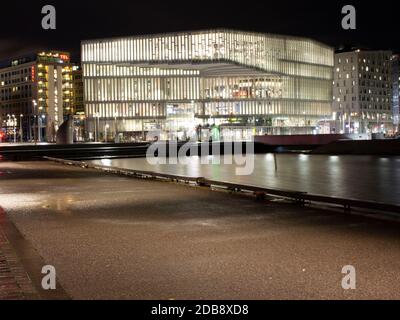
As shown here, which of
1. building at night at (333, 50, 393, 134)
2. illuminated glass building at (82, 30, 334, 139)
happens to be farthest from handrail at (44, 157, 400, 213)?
building at night at (333, 50, 393, 134)

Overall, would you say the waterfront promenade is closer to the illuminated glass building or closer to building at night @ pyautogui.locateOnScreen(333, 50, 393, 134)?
the illuminated glass building

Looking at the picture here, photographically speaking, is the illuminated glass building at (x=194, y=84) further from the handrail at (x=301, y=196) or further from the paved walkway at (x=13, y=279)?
the paved walkway at (x=13, y=279)

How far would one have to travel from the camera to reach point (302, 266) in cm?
969

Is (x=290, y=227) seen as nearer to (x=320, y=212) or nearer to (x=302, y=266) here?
(x=320, y=212)

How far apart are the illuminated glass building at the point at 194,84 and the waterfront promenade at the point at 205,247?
4157 inches

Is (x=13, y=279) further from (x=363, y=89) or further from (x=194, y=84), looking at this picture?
(x=363, y=89)

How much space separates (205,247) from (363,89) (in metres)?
167

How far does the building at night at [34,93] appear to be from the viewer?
17738 cm

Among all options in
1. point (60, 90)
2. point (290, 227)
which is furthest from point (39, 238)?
point (60, 90)

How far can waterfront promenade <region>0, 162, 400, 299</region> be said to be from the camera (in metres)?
8.36

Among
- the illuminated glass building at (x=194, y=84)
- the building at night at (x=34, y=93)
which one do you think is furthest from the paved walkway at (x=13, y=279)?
the building at night at (x=34, y=93)

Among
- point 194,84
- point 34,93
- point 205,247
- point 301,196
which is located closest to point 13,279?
point 205,247

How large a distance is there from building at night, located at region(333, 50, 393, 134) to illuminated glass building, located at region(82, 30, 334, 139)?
37.0 meters
